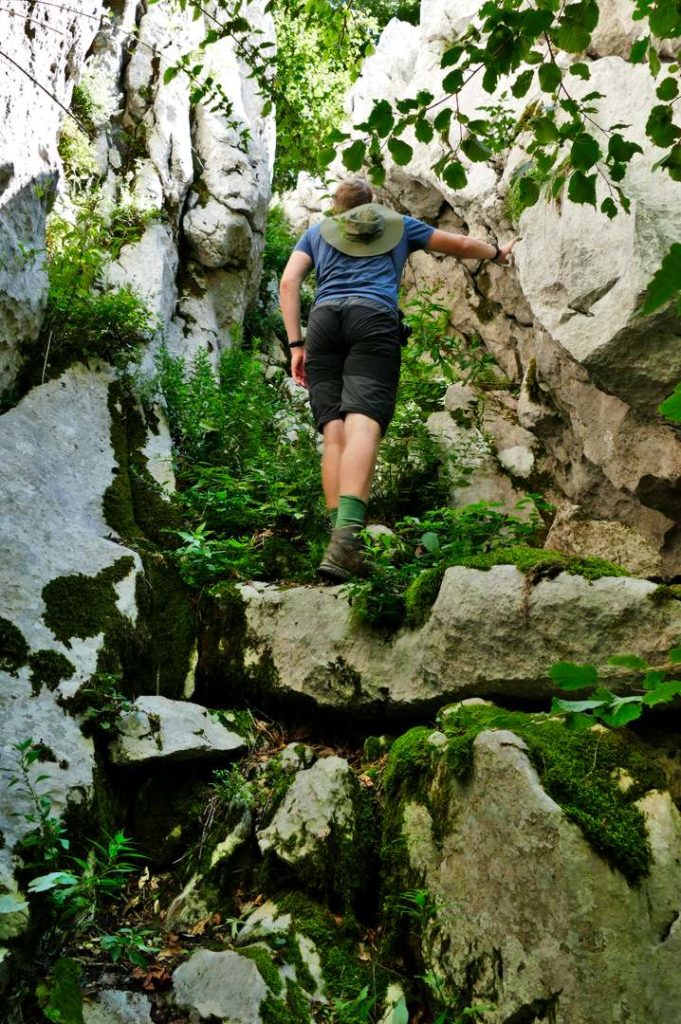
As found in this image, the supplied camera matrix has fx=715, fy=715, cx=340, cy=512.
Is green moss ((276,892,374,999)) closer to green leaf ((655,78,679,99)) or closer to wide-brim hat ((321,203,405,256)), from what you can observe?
green leaf ((655,78,679,99))

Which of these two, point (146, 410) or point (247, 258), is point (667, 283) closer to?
point (146, 410)

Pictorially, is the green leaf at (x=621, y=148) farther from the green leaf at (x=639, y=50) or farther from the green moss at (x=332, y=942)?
the green moss at (x=332, y=942)

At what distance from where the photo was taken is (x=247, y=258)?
8.74 metres

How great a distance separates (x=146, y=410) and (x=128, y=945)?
13.3ft

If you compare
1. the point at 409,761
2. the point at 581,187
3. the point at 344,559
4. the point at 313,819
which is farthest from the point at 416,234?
the point at 313,819

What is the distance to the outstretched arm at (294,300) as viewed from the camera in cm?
524

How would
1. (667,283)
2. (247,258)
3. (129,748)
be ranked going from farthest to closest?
(247,258), (129,748), (667,283)

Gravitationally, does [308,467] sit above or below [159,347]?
below

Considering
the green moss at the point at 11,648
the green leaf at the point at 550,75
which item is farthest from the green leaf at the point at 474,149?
the green moss at the point at 11,648

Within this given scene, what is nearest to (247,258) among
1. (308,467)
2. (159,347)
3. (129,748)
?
(159,347)

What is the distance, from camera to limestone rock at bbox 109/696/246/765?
130 inches

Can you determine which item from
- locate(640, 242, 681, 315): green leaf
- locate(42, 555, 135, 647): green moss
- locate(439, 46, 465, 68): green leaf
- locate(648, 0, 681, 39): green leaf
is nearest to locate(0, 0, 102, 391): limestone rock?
locate(42, 555, 135, 647): green moss

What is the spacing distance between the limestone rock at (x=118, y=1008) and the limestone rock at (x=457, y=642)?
166cm

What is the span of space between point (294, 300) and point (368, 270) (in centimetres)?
62
